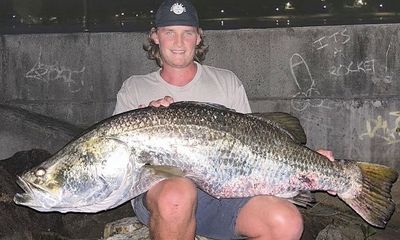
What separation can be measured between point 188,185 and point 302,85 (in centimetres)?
432

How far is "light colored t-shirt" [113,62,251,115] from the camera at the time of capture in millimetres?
4500

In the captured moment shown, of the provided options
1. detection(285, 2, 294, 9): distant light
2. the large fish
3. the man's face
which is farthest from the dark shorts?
detection(285, 2, 294, 9): distant light

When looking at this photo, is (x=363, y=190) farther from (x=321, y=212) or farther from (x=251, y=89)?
(x=251, y=89)

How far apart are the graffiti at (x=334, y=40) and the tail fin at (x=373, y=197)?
3926 millimetres

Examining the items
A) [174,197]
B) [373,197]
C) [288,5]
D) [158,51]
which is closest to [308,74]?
[158,51]

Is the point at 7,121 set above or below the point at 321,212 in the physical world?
above

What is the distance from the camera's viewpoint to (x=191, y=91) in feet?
14.9

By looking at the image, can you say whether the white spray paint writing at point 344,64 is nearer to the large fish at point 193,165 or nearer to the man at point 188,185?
the man at point 188,185

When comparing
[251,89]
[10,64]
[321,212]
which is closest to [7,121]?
[10,64]

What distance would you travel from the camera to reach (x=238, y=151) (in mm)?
3838

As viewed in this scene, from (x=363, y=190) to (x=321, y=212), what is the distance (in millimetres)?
3187

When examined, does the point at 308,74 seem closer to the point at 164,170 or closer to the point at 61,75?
the point at 61,75

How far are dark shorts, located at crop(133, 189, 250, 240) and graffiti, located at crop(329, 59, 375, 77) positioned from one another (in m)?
4.09

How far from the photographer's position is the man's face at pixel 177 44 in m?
4.45
